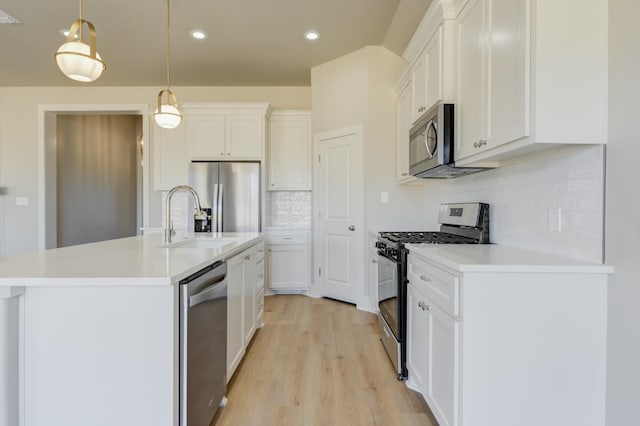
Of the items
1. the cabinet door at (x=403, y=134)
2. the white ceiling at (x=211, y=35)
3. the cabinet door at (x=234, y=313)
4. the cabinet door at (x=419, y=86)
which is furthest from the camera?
the cabinet door at (x=403, y=134)

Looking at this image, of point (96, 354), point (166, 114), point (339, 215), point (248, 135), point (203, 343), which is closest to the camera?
point (96, 354)

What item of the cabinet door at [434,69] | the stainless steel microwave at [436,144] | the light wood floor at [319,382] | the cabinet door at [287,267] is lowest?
the light wood floor at [319,382]

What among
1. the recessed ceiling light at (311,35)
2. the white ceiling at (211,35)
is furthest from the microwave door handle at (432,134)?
the recessed ceiling light at (311,35)

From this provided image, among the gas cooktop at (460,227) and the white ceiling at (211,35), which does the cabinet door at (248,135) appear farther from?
the gas cooktop at (460,227)

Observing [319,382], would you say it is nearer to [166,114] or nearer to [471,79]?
[471,79]

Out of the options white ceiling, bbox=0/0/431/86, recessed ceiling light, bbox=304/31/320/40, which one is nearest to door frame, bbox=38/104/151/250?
white ceiling, bbox=0/0/431/86

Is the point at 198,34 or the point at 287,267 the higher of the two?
the point at 198,34

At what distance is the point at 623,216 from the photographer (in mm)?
1314

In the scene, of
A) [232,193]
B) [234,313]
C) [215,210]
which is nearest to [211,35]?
[232,193]

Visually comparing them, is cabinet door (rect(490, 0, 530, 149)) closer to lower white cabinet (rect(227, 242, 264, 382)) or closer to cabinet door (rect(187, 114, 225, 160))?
lower white cabinet (rect(227, 242, 264, 382))

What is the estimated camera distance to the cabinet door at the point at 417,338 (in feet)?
6.08

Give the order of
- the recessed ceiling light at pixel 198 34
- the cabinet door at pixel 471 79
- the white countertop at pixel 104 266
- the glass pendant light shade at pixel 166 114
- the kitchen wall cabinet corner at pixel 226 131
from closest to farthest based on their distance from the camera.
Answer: the white countertop at pixel 104 266
the cabinet door at pixel 471 79
the glass pendant light shade at pixel 166 114
the recessed ceiling light at pixel 198 34
the kitchen wall cabinet corner at pixel 226 131

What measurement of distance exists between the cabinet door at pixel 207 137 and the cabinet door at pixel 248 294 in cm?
225

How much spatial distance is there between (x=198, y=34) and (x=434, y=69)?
8.23 ft
